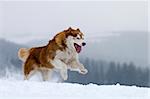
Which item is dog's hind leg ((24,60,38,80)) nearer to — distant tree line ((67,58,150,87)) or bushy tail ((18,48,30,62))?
bushy tail ((18,48,30,62))

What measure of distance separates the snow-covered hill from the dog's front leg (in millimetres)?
44

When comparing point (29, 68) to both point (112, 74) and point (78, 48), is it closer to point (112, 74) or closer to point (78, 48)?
point (78, 48)

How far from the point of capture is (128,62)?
146 centimetres

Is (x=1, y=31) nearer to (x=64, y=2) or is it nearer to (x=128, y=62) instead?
(x=64, y=2)

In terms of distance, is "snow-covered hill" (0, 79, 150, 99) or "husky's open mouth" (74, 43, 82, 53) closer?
"snow-covered hill" (0, 79, 150, 99)

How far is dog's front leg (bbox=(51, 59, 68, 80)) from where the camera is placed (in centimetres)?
143

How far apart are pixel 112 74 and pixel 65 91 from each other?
0.70 ft

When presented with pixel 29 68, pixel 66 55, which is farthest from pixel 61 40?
pixel 29 68

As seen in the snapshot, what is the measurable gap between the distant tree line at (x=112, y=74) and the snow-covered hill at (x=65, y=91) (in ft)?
0.13

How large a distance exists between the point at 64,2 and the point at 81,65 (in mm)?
251

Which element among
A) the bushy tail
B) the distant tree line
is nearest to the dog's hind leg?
the bushy tail

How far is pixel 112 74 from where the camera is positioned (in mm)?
1459

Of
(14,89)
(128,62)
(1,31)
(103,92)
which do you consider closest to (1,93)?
(14,89)

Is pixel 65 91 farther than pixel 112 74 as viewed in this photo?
No
